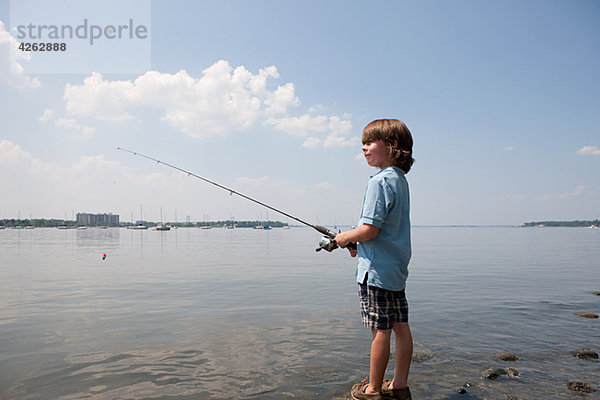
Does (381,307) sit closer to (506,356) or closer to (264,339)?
(506,356)

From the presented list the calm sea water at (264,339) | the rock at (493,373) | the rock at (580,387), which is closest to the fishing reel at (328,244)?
the calm sea water at (264,339)

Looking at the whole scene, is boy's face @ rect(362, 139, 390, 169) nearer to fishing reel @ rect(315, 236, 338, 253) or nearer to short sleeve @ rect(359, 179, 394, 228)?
short sleeve @ rect(359, 179, 394, 228)

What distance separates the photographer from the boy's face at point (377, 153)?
11.6 ft

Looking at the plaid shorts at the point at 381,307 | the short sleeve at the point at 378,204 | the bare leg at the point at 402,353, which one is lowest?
the bare leg at the point at 402,353

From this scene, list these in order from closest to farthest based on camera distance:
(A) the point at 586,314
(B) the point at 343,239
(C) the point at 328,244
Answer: (B) the point at 343,239 < (C) the point at 328,244 < (A) the point at 586,314

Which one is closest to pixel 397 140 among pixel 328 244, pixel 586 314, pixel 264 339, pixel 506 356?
pixel 328 244

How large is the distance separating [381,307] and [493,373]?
2093mm

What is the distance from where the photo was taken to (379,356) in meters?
3.29

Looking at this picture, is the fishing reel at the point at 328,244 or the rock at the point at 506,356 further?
the rock at the point at 506,356

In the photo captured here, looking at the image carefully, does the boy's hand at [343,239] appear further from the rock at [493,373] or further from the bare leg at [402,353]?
the rock at [493,373]

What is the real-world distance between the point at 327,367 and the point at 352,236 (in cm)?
216

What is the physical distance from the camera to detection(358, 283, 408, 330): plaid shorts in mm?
3295

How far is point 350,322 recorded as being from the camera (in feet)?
22.8

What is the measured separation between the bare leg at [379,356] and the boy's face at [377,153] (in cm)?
148
